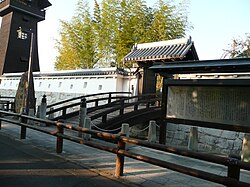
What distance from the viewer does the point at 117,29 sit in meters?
16.9

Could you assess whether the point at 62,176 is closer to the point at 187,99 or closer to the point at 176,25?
the point at 187,99

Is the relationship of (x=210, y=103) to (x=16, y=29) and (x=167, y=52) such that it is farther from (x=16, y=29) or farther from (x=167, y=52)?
(x=16, y=29)

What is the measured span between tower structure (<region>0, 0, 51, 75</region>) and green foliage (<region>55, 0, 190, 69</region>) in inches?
239

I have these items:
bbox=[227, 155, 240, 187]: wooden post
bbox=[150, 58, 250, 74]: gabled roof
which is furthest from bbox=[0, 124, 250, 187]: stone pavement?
bbox=[150, 58, 250, 74]: gabled roof

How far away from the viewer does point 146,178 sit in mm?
3867

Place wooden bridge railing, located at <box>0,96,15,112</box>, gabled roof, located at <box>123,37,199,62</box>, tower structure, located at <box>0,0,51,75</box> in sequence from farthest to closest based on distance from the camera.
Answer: tower structure, located at <box>0,0,51,75</box>
wooden bridge railing, located at <box>0,96,15,112</box>
gabled roof, located at <box>123,37,199,62</box>

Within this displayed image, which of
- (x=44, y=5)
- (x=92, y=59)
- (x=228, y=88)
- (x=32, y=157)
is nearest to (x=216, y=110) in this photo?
(x=228, y=88)

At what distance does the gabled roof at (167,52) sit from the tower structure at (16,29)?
16.0 metres

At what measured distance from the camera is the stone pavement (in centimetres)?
374

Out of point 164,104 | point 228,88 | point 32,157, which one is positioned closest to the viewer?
point 32,157

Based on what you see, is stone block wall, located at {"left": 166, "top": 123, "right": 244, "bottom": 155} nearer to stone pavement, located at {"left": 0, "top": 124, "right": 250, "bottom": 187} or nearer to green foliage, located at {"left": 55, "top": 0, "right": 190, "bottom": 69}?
stone pavement, located at {"left": 0, "top": 124, "right": 250, "bottom": 187}

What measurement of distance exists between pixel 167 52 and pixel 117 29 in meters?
7.52

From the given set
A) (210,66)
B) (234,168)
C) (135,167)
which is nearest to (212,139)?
(210,66)

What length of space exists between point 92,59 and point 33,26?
1011cm
